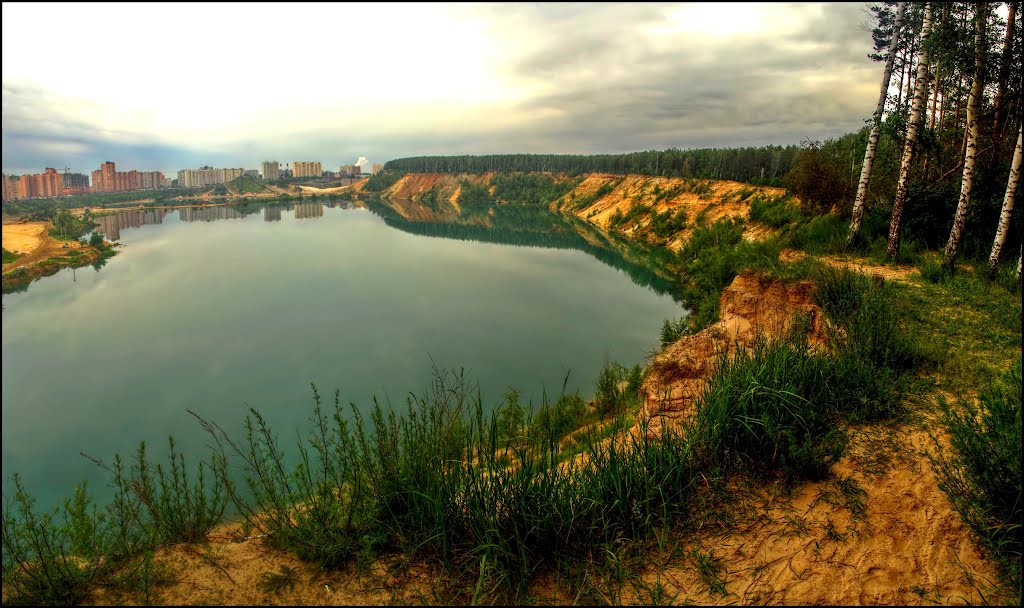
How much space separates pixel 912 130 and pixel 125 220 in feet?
293

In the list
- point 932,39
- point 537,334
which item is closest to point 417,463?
point 932,39

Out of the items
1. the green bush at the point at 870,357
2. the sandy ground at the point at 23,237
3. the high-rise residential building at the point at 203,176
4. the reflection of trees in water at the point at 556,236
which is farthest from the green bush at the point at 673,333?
the high-rise residential building at the point at 203,176

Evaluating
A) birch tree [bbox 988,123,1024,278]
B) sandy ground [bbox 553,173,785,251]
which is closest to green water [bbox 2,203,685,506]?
sandy ground [bbox 553,173,785,251]

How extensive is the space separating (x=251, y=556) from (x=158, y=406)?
39.6ft

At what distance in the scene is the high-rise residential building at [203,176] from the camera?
161 meters

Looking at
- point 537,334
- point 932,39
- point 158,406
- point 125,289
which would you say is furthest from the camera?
point 125,289

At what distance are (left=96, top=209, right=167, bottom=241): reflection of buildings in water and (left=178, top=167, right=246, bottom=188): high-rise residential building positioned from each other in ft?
276

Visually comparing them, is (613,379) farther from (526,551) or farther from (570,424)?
(526,551)

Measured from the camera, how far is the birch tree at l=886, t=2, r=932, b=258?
993 centimetres

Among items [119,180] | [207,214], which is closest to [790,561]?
[207,214]

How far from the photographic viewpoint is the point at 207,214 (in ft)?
277

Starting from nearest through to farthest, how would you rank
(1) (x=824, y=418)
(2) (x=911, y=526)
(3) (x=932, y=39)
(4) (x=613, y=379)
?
(2) (x=911, y=526) → (1) (x=824, y=418) → (3) (x=932, y=39) → (4) (x=613, y=379)

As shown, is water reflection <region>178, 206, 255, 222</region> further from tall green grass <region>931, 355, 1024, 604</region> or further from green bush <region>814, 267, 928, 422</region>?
tall green grass <region>931, 355, 1024, 604</region>

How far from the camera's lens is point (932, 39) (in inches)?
380
